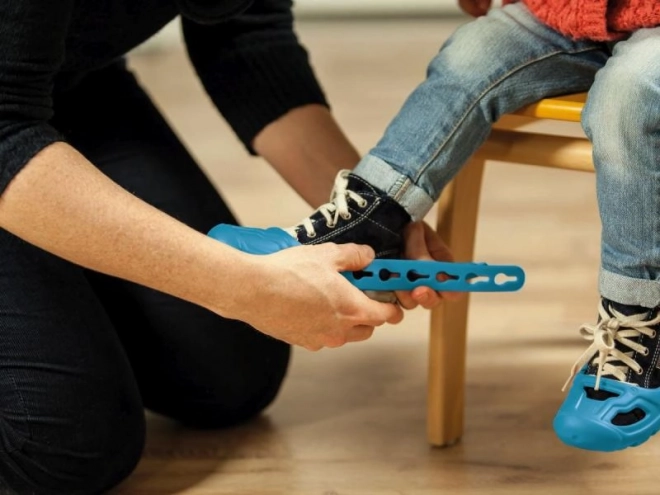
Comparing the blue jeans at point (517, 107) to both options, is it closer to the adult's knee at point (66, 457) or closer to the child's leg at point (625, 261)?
the child's leg at point (625, 261)

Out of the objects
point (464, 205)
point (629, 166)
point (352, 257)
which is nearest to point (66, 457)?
point (352, 257)

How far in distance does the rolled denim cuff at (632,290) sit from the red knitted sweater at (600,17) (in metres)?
0.20

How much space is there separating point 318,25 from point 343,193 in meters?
2.21

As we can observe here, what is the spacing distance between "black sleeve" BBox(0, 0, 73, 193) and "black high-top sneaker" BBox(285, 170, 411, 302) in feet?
0.73

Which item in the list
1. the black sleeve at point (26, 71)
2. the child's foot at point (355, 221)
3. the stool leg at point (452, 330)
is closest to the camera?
the black sleeve at point (26, 71)

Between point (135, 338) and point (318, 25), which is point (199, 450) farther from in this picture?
point (318, 25)

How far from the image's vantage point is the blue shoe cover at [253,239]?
82cm

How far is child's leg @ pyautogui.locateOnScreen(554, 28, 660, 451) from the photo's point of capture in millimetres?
766

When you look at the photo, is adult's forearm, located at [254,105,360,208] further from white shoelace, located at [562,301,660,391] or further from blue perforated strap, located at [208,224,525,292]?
white shoelace, located at [562,301,660,391]

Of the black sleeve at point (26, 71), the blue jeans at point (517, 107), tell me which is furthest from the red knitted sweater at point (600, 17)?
the black sleeve at point (26, 71)

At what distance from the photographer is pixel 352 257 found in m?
0.82

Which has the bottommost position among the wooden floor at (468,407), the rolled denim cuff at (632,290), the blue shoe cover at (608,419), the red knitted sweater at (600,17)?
the wooden floor at (468,407)

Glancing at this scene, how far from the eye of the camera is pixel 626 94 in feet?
2.51

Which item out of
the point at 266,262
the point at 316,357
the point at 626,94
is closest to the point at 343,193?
the point at 266,262
